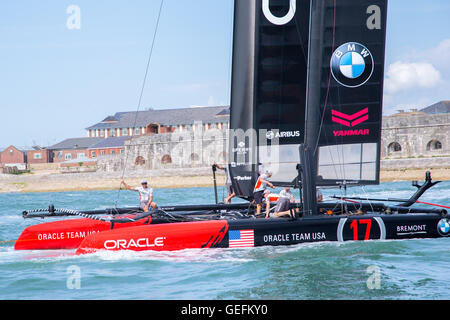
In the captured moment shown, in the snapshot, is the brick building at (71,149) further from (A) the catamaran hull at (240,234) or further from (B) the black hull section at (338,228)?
(B) the black hull section at (338,228)

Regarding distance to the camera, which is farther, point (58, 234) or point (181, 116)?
point (181, 116)

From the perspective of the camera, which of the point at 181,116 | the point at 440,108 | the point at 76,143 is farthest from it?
the point at 76,143

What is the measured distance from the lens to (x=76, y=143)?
2992 inches

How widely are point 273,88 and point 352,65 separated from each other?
1.43 m

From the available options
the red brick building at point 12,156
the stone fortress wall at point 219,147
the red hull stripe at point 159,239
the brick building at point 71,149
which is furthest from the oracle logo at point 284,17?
the red brick building at point 12,156

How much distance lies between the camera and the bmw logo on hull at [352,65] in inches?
379

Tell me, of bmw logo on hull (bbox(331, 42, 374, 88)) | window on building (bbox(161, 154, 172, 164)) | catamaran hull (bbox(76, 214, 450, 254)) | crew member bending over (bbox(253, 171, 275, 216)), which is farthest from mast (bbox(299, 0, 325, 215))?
window on building (bbox(161, 154, 172, 164))

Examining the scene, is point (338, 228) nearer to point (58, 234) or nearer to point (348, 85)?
point (348, 85)

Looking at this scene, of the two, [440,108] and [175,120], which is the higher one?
[440,108]

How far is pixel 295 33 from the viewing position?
10.0m

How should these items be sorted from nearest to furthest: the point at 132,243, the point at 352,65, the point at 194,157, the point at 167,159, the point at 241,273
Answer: the point at 241,273, the point at 132,243, the point at 352,65, the point at 194,157, the point at 167,159

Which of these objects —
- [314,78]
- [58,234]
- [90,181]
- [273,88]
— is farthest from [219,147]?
[314,78]

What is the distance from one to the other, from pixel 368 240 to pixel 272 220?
158cm
